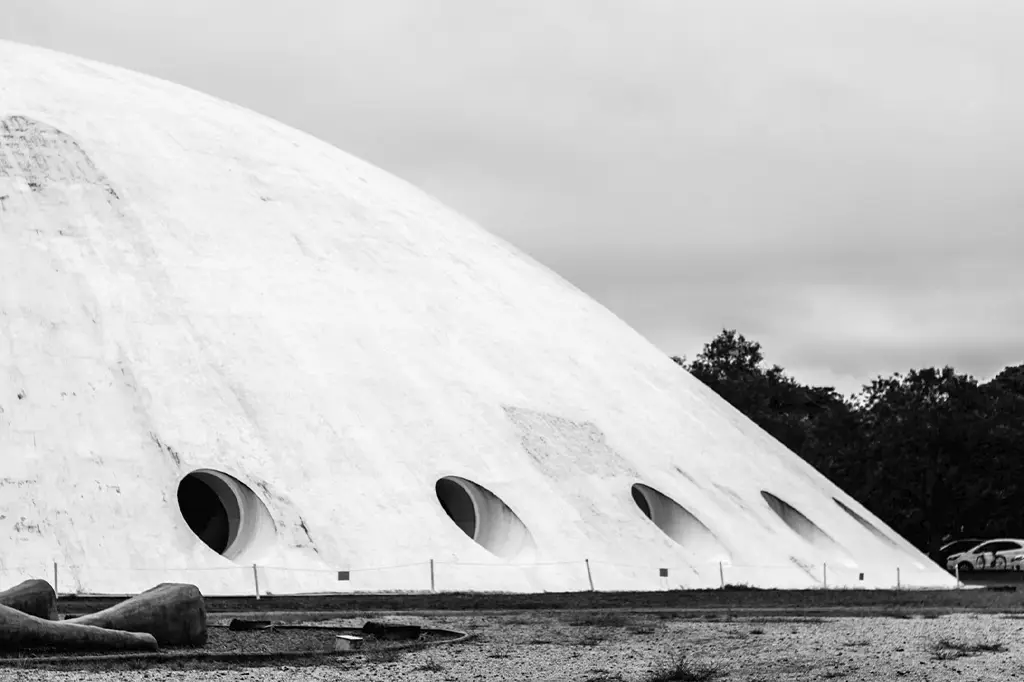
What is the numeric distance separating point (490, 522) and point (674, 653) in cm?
1242

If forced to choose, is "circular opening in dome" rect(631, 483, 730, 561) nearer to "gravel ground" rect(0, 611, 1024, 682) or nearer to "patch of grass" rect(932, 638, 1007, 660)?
"gravel ground" rect(0, 611, 1024, 682)

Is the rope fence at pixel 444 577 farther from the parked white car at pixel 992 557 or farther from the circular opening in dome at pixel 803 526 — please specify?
the parked white car at pixel 992 557

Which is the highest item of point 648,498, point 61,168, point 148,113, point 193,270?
point 148,113

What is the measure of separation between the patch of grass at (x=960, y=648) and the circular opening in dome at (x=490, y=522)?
1146cm

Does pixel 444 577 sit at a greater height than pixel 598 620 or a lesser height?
greater

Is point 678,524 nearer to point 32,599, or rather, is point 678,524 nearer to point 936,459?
Result: point 32,599

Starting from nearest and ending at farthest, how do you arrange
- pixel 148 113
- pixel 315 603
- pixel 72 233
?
1. pixel 315 603
2. pixel 72 233
3. pixel 148 113

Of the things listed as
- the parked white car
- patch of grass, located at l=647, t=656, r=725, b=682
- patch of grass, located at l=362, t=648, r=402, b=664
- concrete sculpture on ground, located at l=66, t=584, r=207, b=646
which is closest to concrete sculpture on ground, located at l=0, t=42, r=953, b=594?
concrete sculpture on ground, located at l=66, t=584, r=207, b=646

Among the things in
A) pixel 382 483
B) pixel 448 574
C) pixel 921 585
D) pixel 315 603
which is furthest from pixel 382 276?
pixel 921 585

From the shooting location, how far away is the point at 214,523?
2455cm

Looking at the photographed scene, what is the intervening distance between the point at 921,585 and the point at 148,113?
796 inches

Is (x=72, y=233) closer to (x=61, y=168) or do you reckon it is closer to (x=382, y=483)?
(x=61, y=168)

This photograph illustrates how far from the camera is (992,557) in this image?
45.2m

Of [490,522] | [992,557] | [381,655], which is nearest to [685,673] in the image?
[381,655]
